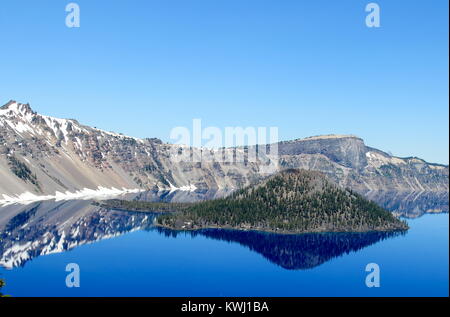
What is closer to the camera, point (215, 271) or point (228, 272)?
point (228, 272)

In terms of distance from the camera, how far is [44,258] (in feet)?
559

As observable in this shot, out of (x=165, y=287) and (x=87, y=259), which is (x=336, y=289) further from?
(x=87, y=259)

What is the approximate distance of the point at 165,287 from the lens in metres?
130

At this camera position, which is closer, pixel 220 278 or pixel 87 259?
pixel 220 278

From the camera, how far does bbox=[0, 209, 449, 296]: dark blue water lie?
419 feet

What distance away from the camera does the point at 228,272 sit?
154875 millimetres

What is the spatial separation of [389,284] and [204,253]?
2998 inches

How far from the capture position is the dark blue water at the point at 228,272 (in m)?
128
